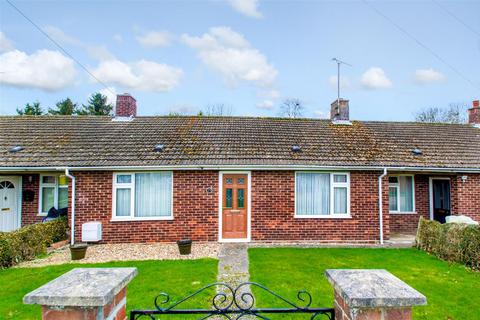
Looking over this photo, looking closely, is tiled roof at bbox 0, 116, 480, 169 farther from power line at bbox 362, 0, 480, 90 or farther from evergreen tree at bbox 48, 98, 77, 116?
evergreen tree at bbox 48, 98, 77, 116

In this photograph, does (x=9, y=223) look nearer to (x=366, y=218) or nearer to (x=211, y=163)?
(x=211, y=163)

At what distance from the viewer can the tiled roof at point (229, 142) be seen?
10375mm

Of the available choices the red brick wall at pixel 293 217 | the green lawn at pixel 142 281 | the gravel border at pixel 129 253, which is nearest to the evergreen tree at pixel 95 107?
the gravel border at pixel 129 253

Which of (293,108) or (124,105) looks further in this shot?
(293,108)

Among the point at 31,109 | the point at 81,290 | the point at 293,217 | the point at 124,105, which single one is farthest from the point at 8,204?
the point at 31,109

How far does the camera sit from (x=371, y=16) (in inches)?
412

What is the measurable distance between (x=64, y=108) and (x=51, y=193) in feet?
102

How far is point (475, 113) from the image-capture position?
15148 millimetres

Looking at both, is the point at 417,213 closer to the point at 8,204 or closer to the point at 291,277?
the point at 291,277

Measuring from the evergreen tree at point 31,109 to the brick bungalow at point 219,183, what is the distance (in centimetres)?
2750

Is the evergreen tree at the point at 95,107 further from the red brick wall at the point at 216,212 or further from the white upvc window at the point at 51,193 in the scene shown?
the red brick wall at the point at 216,212

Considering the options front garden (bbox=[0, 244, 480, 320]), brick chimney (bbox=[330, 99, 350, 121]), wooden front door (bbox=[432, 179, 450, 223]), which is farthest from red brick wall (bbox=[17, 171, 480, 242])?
brick chimney (bbox=[330, 99, 350, 121])

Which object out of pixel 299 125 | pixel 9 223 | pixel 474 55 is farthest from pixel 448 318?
pixel 9 223

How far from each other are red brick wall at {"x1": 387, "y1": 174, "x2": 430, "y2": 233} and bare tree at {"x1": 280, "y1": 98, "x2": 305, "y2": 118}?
19.2 meters
